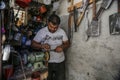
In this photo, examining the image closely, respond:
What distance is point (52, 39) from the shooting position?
8.46ft

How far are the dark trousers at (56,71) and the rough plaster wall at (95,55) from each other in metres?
0.15

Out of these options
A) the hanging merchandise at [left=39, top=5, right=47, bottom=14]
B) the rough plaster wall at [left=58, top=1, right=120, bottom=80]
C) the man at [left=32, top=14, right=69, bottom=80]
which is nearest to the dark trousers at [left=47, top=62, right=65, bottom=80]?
the man at [left=32, top=14, right=69, bottom=80]

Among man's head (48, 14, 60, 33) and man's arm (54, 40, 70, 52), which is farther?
man's arm (54, 40, 70, 52)

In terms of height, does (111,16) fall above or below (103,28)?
above

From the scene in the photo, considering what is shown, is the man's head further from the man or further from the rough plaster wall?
the rough plaster wall

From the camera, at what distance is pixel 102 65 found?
209cm

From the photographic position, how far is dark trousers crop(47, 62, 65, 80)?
2.66m

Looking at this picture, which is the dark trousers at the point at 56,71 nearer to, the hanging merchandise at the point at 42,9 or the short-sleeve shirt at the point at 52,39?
the short-sleeve shirt at the point at 52,39

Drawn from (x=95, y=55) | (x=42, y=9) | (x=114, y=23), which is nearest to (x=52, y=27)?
(x=42, y=9)

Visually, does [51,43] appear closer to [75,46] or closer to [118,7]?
[75,46]

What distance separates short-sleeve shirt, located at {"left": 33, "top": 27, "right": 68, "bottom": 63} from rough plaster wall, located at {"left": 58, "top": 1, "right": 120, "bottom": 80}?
258 mm

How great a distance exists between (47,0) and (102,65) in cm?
155

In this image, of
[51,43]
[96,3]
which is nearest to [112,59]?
[96,3]

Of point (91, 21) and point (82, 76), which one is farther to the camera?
point (82, 76)
